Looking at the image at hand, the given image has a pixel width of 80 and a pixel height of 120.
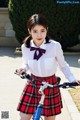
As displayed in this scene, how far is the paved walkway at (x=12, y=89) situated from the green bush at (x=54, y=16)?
65 centimetres

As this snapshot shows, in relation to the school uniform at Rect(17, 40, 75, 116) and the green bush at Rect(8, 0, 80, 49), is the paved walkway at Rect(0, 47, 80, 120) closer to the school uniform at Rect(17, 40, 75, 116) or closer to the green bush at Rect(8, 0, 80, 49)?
the green bush at Rect(8, 0, 80, 49)

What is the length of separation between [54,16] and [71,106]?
512 cm

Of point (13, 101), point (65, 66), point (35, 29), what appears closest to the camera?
point (35, 29)

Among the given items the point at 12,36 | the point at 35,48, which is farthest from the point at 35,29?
the point at 12,36

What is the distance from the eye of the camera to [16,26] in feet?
36.2

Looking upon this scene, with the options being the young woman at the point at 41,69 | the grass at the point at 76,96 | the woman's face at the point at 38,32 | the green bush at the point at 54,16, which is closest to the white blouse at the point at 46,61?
the young woman at the point at 41,69

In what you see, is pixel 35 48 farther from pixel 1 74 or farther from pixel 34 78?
pixel 1 74

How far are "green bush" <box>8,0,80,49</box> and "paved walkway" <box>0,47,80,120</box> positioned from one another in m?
0.65

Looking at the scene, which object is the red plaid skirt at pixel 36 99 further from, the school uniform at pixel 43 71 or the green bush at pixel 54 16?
the green bush at pixel 54 16

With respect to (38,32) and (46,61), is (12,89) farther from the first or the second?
(38,32)

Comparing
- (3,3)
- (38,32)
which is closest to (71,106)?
(38,32)

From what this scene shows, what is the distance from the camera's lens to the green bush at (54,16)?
1047cm

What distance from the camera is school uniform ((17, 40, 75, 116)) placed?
11.4 feet

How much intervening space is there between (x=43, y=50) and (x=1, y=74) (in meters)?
4.99
